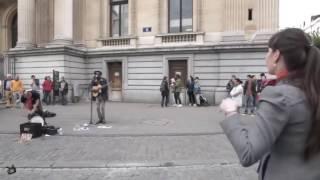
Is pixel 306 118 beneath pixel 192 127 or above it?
above

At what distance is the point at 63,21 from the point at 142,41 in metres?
5.39

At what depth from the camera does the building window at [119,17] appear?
2789 centimetres

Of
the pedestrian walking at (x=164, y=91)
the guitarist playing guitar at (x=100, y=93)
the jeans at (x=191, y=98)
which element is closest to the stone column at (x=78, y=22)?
the pedestrian walking at (x=164, y=91)

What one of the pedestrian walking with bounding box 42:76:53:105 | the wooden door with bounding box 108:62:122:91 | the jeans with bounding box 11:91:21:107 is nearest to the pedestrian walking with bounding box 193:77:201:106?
the wooden door with bounding box 108:62:122:91

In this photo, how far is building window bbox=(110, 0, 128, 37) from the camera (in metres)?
27.9

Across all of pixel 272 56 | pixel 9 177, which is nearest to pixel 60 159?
pixel 9 177

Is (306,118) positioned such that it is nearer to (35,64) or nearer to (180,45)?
(180,45)

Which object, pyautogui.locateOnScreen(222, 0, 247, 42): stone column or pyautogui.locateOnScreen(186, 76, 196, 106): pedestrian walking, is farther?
pyautogui.locateOnScreen(222, 0, 247, 42): stone column

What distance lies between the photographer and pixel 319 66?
1.88 meters

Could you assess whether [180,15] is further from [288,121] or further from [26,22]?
[288,121]

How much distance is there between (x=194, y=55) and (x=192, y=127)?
12.0 m

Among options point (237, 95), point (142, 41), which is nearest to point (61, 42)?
point (142, 41)

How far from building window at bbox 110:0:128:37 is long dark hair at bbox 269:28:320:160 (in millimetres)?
26218

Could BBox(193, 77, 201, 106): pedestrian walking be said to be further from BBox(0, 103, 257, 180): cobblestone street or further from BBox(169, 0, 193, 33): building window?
BBox(0, 103, 257, 180): cobblestone street
